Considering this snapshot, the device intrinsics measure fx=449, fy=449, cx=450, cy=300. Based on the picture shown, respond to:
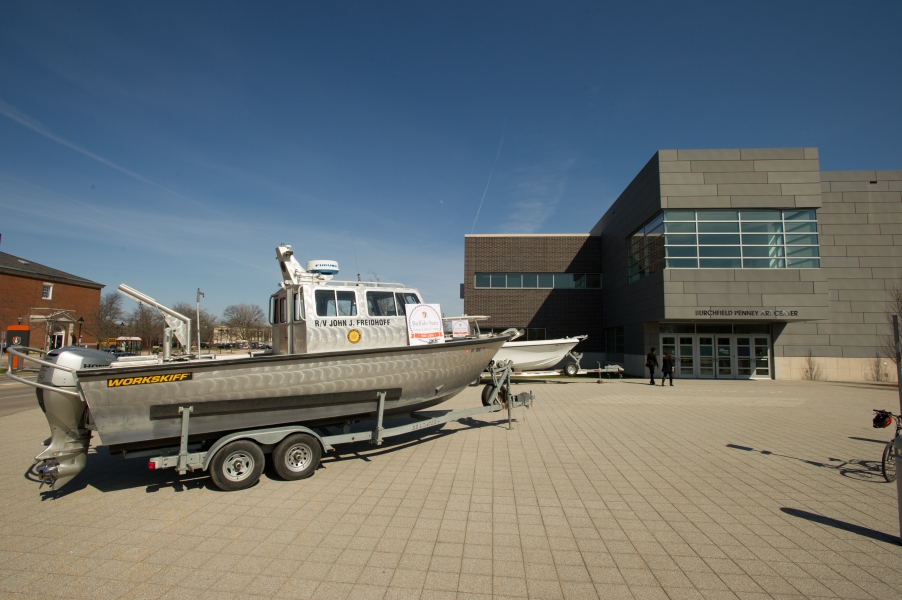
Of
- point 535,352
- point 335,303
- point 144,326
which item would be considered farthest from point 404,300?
point 144,326

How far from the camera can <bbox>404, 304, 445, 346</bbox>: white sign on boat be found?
693cm

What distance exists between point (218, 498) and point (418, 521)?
2526 millimetres

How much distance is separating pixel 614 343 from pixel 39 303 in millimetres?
45181

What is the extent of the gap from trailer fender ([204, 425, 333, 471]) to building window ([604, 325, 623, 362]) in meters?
21.8

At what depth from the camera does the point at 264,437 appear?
18.5 ft

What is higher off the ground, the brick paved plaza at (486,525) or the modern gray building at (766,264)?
the modern gray building at (766,264)

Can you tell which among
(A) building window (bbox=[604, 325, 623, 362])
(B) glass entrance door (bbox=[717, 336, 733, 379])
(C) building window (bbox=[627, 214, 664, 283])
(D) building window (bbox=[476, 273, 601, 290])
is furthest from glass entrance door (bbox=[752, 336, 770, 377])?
(D) building window (bbox=[476, 273, 601, 290])

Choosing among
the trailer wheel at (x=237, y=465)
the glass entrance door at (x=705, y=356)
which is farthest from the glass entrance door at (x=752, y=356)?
the trailer wheel at (x=237, y=465)

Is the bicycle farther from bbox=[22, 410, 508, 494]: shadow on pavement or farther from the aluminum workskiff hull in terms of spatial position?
bbox=[22, 410, 508, 494]: shadow on pavement

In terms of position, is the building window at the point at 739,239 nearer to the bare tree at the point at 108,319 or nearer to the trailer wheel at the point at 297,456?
the trailer wheel at the point at 297,456

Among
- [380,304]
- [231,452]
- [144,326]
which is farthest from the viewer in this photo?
[144,326]

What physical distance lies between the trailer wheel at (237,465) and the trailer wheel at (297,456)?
24 cm

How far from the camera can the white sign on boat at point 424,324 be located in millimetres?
6930

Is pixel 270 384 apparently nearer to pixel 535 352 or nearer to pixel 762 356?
pixel 535 352
